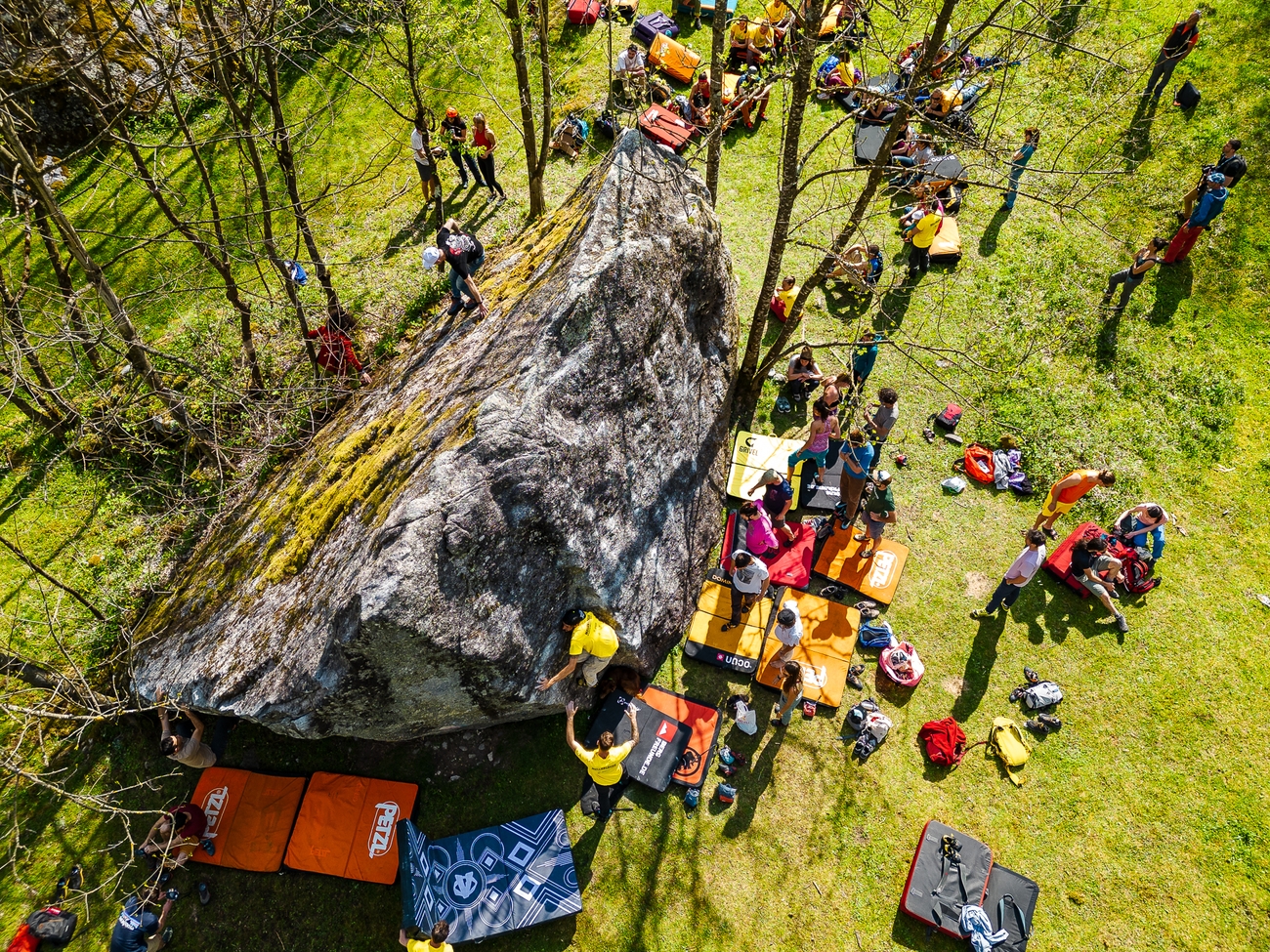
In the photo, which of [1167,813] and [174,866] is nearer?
[174,866]

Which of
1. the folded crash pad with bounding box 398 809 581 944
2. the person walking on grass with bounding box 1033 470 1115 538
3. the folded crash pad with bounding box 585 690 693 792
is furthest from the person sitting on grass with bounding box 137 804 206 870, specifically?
the person walking on grass with bounding box 1033 470 1115 538

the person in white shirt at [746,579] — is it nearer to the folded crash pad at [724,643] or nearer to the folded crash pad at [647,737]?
the folded crash pad at [724,643]

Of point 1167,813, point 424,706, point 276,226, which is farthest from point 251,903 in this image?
point 276,226

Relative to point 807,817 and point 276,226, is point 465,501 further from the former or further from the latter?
point 276,226

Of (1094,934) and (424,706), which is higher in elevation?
(424,706)

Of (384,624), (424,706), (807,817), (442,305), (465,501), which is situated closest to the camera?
(384,624)

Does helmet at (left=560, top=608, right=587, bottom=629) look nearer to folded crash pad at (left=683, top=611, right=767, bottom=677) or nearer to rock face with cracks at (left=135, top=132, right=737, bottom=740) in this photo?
rock face with cracks at (left=135, top=132, right=737, bottom=740)

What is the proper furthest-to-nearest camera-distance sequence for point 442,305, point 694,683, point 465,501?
point 442,305
point 694,683
point 465,501

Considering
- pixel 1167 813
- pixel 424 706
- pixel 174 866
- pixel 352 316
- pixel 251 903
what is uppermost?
pixel 352 316
